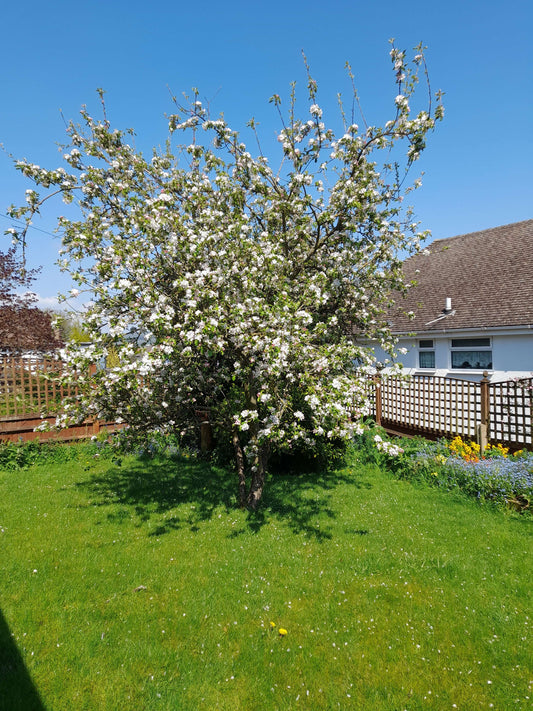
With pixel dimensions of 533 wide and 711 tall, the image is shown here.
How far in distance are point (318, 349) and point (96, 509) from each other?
4.56m

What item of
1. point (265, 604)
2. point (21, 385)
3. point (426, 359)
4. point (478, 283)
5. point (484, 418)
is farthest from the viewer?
point (426, 359)

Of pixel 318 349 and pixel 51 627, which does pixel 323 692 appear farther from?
pixel 318 349

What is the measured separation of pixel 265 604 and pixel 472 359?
46.2 ft

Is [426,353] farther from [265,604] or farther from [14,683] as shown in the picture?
[14,683]

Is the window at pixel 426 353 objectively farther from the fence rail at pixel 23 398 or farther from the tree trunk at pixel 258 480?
the fence rail at pixel 23 398

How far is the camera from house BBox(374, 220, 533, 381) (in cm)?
1386

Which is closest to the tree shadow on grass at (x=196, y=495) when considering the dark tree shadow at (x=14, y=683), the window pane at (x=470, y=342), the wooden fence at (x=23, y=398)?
the wooden fence at (x=23, y=398)

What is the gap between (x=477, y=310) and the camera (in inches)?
605

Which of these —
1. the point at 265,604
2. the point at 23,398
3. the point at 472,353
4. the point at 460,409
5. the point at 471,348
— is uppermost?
the point at 471,348

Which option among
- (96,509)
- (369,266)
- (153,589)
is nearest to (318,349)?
(369,266)

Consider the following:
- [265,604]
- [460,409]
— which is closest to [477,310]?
[460,409]

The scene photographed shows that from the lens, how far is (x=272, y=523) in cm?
599

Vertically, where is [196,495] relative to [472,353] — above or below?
below

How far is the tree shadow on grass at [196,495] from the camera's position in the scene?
6.11 m
